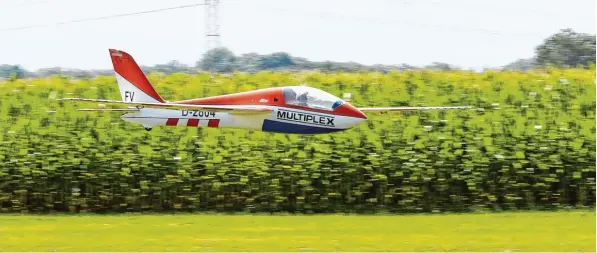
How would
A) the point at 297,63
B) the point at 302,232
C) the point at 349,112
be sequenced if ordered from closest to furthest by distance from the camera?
the point at 349,112
the point at 297,63
the point at 302,232

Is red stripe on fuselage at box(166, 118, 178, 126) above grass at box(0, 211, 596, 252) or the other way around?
above

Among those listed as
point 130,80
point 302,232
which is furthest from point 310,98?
point 302,232

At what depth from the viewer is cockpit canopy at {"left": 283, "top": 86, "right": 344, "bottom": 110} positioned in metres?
6.12

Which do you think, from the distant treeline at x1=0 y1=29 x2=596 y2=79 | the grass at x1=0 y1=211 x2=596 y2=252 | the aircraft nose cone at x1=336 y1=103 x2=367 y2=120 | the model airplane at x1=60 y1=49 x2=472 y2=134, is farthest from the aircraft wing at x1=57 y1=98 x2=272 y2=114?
the grass at x1=0 y1=211 x2=596 y2=252

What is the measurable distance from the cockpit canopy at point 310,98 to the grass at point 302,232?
7.89m

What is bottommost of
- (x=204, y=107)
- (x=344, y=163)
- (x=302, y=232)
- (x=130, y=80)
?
(x=302, y=232)

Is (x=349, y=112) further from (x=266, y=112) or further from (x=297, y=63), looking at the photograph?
(x=297, y=63)

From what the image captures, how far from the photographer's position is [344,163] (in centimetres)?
1856

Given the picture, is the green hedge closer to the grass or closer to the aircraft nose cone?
the grass

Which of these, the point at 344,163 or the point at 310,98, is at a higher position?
the point at 310,98

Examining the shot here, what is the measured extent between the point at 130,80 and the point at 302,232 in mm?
9482

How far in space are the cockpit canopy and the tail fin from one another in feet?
2.85

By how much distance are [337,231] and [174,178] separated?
3.98m

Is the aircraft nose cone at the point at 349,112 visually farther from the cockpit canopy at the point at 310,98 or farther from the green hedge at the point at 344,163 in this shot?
the green hedge at the point at 344,163
